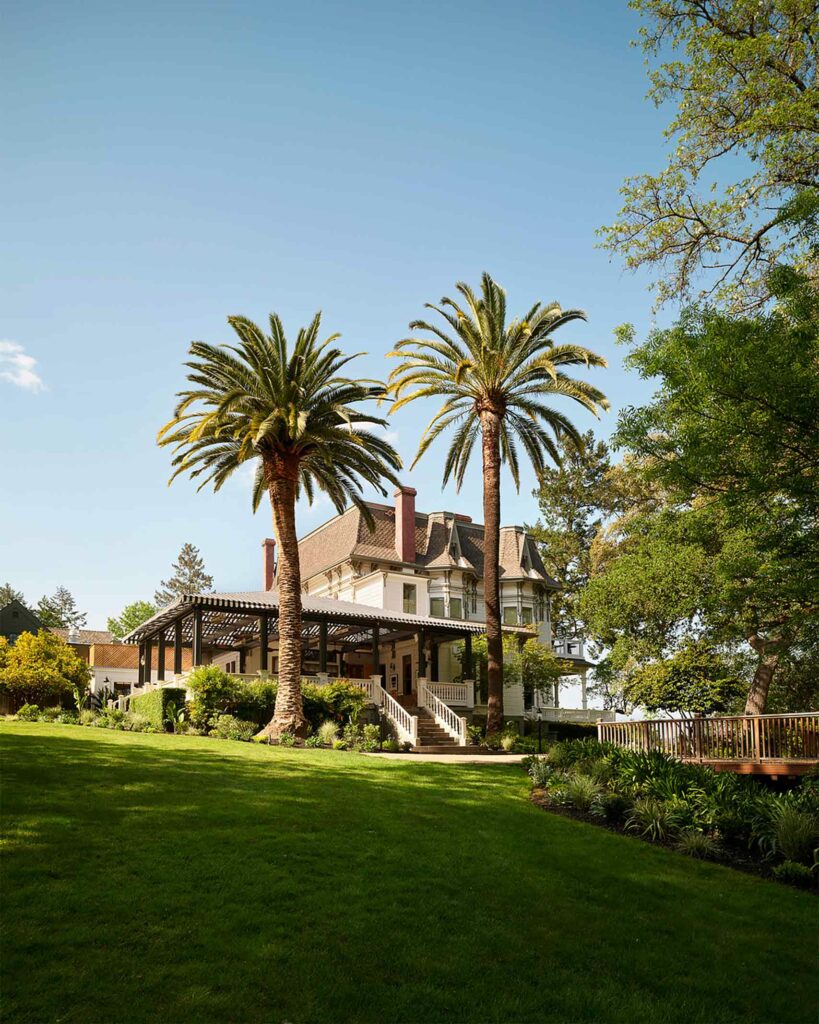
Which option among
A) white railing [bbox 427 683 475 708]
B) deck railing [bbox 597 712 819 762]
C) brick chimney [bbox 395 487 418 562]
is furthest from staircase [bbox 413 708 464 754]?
brick chimney [bbox 395 487 418 562]

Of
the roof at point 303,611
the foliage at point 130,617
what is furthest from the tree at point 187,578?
the roof at point 303,611

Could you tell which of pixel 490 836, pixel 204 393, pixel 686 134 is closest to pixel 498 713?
pixel 204 393

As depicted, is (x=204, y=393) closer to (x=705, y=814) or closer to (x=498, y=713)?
(x=498, y=713)

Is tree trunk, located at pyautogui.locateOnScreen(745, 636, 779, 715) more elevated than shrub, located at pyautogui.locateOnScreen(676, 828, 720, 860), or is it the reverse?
tree trunk, located at pyautogui.locateOnScreen(745, 636, 779, 715)

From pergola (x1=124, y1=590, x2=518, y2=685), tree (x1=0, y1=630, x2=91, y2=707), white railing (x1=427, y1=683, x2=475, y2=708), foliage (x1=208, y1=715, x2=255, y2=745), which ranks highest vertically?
pergola (x1=124, y1=590, x2=518, y2=685)

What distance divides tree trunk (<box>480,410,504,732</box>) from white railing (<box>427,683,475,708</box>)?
4.63 metres

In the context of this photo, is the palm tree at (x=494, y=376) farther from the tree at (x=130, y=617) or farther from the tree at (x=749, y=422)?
the tree at (x=130, y=617)

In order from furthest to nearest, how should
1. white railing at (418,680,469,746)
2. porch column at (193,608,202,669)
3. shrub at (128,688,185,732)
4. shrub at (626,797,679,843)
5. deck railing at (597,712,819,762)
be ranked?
Result: 1. white railing at (418,680,469,746)
2. porch column at (193,608,202,669)
3. shrub at (128,688,185,732)
4. deck railing at (597,712,819,762)
5. shrub at (626,797,679,843)

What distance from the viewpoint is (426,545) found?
4753 cm

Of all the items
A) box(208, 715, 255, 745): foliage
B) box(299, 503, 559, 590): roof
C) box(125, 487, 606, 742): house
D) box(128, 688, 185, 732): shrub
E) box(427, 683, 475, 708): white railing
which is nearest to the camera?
box(208, 715, 255, 745): foliage

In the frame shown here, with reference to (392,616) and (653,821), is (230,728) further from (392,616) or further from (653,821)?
(653,821)

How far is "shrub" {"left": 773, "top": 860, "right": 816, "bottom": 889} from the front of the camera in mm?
10682

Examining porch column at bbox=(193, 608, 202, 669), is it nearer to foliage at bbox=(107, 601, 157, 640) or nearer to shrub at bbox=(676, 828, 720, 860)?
shrub at bbox=(676, 828, 720, 860)

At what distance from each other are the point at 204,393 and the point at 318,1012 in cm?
2195
